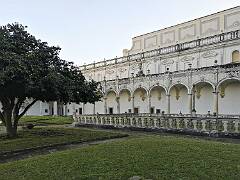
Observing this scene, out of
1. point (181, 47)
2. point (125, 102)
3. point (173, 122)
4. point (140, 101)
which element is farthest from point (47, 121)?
point (173, 122)

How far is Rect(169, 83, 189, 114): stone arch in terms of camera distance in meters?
33.5

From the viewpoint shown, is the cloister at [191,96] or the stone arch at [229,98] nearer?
the cloister at [191,96]

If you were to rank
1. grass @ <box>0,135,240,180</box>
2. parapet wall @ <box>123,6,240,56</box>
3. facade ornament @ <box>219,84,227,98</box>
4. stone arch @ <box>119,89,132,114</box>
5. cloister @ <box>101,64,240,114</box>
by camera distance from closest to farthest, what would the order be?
grass @ <box>0,135,240,180</box>
cloister @ <box>101,64,240,114</box>
facade ornament @ <box>219,84,227,98</box>
parapet wall @ <box>123,6,240,56</box>
stone arch @ <box>119,89,132,114</box>

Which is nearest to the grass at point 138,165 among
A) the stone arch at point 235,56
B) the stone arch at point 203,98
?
the stone arch at point 203,98

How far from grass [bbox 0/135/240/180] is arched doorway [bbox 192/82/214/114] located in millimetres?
20808

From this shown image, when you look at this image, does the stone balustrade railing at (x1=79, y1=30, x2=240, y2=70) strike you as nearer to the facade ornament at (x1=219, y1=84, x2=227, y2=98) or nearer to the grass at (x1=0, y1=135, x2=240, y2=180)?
the facade ornament at (x1=219, y1=84, x2=227, y2=98)

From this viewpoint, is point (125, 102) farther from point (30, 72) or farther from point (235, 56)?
point (30, 72)

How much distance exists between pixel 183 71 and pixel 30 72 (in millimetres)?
18498

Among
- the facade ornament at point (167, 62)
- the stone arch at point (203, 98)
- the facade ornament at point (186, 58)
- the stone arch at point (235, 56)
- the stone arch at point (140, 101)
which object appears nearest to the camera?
the stone arch at point (235, 56)

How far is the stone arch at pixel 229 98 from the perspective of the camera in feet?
93.4

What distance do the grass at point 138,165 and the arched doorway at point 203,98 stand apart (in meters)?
20.8

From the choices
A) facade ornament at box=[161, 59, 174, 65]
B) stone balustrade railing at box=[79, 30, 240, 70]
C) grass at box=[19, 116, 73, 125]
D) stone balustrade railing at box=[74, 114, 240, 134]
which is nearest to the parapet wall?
stone balustrade railing at box=[79, 30, 240, 70]

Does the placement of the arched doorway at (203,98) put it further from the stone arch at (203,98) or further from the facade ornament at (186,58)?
the facade ornament at (186,58)

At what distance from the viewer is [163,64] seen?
37562mm
